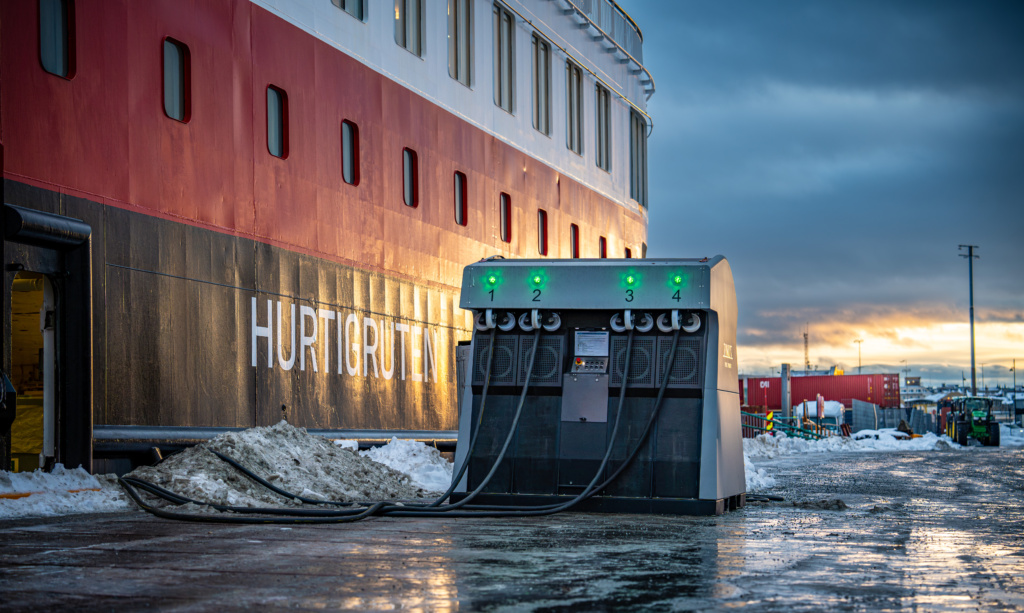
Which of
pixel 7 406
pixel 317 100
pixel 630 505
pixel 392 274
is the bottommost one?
pixel 630 505

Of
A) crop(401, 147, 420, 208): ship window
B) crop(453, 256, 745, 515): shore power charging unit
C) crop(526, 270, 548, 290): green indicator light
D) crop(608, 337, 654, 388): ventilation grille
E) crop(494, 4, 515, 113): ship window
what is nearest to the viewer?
crop(453, 256, 745, 515): shore power charging unit

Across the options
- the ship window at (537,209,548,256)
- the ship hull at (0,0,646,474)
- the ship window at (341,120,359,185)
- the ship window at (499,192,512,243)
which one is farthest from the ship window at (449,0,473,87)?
the ship window at (537,209,548,256)

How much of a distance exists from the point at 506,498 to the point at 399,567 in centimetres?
388

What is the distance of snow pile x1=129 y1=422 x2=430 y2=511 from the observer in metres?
9.15

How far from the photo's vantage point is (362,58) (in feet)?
48.1

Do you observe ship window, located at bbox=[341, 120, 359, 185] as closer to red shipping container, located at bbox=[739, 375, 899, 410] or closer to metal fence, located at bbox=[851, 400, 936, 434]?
metal fence, located at bbox=[851, 400, 936, 434]

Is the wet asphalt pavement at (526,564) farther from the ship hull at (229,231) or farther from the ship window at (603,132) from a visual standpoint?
the ship window at (603,132)

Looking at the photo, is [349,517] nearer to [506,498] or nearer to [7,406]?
[506,498]

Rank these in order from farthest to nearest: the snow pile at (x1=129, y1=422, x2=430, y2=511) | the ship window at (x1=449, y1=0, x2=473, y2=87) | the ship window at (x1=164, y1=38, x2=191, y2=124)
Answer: the ship window at (x1=449, y1=0, x2=473, y2=87) < the ship window at (x1=164, y1=38, x2=191, y2=124) < the snow pile at (x1=129, y1=422, x2=430, y2=511)

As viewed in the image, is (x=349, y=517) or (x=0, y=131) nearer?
(x=349, y=517)

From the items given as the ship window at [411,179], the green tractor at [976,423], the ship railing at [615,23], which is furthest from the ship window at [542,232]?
the green tractor at [976,423]

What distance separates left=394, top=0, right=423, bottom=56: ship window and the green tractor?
127 ft

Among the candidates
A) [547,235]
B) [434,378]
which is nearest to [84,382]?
[434,378]

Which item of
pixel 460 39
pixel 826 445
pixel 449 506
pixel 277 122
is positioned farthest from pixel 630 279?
pixel 826 445
